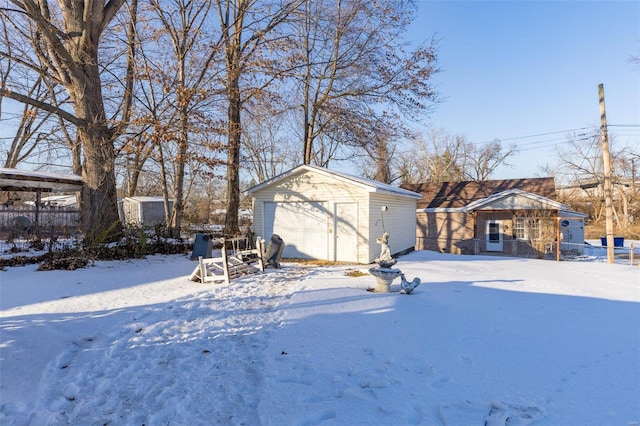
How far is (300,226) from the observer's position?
1224 centimetres

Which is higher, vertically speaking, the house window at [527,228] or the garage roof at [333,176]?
the garage roof at [333,176]

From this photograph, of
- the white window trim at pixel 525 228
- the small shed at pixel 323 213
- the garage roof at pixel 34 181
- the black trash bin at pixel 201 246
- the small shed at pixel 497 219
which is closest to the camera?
the black trash bin at pixel 201 246

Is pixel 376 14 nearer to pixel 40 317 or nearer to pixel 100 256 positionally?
pixel 100 256

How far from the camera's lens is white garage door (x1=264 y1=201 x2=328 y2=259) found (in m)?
11.9

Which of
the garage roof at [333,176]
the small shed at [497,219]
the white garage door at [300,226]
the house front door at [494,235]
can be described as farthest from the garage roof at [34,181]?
the house front door at [494,235]

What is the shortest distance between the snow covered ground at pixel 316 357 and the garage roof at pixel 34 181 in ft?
20.2

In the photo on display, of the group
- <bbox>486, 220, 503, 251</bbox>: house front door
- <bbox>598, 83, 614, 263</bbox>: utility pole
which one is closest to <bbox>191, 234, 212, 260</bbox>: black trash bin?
<bbox>598, 83, 614, 263</bbox>: utility pole

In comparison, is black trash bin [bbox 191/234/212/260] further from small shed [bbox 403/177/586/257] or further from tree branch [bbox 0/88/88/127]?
small shed [bbox 403/177/586/257]

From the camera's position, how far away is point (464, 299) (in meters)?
6.14

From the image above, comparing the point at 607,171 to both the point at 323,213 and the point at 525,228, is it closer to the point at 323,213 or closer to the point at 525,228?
the point at 525,228

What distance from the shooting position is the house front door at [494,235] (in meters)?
19.1

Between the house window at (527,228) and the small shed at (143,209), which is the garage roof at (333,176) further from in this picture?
the small shed at (143,209)

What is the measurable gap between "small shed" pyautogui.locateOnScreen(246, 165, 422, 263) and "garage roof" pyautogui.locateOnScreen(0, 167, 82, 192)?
22.7 feet

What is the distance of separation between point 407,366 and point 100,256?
9.59 m
